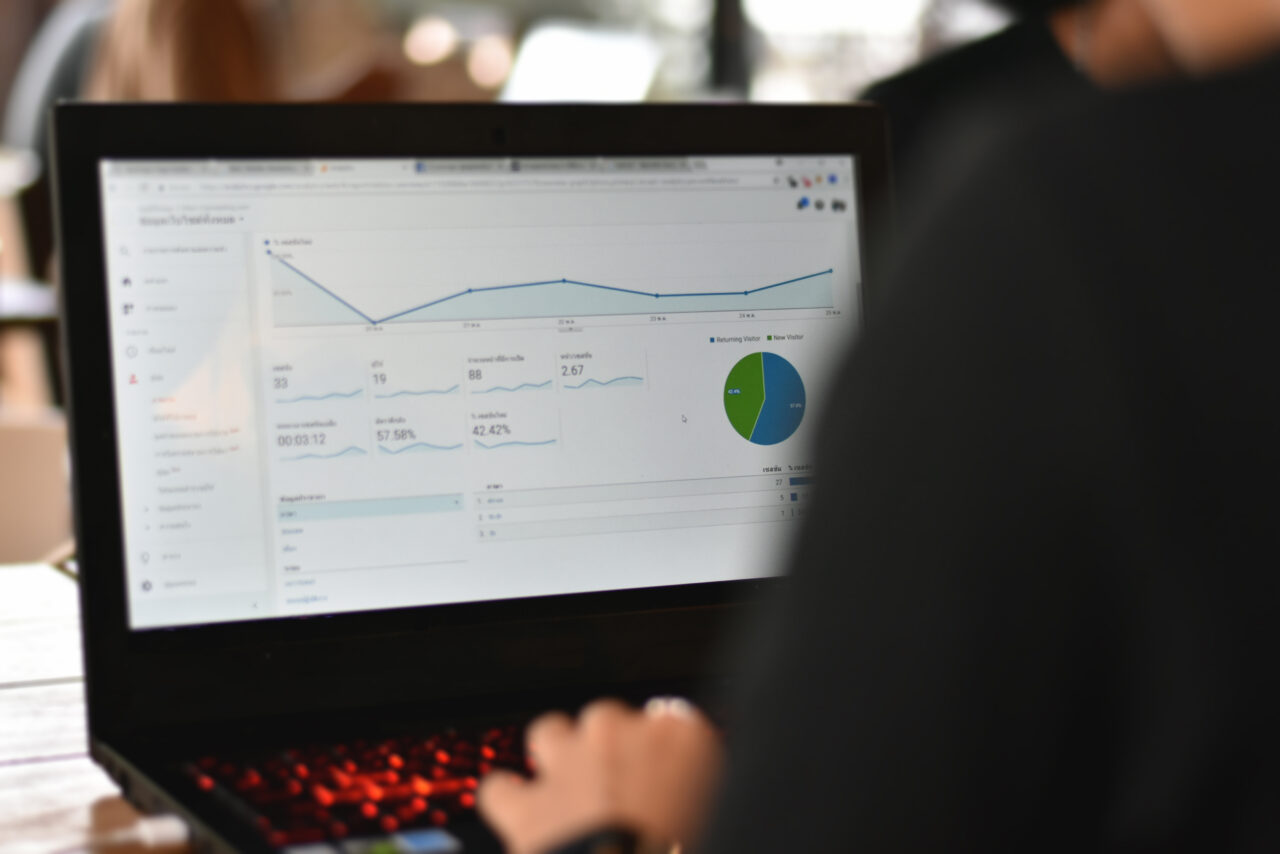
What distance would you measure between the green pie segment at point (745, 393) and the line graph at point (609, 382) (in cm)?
6

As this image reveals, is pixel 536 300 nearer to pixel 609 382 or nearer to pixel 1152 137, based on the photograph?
pixel 609 382

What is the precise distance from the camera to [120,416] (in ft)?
1.97

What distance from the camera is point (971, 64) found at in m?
1.17

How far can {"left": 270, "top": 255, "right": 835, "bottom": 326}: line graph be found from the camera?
2.05 ft

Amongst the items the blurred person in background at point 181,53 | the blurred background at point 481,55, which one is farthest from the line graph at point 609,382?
the blurred background at point 481,55

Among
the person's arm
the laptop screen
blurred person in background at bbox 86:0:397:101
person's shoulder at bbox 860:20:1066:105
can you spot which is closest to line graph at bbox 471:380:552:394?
the laptop screen

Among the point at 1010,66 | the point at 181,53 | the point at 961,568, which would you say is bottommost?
the point at 961,568

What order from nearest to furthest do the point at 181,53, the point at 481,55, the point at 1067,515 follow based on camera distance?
the point at 1067,515 → the point at 181,53 → the point at 481,55

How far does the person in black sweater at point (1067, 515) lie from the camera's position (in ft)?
0.75

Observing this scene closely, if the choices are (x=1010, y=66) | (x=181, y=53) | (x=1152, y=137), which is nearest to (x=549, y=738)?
(x=1152, y=137)

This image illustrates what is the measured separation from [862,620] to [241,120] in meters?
0.51

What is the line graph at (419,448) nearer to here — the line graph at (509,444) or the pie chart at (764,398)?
the line graph at (509,444)

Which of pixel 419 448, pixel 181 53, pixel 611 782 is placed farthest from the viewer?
pixel 181 53

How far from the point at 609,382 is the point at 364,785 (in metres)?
0.27
